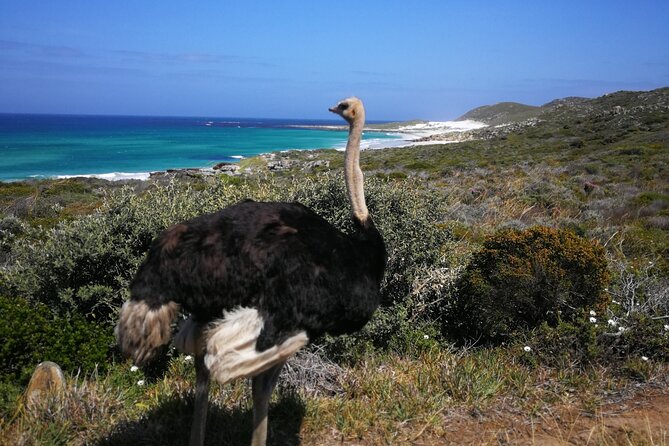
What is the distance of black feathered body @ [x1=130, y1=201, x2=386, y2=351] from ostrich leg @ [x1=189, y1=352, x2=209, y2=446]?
299 mm

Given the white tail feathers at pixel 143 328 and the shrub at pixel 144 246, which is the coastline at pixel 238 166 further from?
the white tail feathers at pixel 143 328

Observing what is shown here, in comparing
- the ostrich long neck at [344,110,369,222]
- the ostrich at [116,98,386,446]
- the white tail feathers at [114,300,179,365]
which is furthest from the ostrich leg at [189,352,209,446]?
the ostrich long neck at [344,110,369,222]

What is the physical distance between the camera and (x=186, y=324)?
2.73 m

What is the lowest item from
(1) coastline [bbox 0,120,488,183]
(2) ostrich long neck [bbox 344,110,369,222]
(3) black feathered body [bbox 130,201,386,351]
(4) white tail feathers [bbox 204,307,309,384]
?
(1) coastline [bbox 0,120,488,183]

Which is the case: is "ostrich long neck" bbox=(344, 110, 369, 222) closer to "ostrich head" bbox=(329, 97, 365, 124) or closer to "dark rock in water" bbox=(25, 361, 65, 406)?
"ostrich head" bbox=(329, 97, 365, 124)

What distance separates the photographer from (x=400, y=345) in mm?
4902

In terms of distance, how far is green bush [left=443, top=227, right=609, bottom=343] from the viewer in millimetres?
4863

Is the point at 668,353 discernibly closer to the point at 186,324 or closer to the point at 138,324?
the point at 186,324

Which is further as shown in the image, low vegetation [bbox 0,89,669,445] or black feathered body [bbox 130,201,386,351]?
low vegetation [bbox 0,89,669,445]

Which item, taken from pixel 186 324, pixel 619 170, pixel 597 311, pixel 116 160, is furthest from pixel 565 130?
pixel 186 324

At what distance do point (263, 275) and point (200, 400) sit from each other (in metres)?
0.79

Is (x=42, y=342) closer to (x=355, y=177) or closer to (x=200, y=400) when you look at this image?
(x=200, y=400)

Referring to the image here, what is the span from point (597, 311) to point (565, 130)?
43.4 meters

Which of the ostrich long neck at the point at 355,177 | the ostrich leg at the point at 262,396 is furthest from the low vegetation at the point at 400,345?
the ostrich long neck at the point at 355,177
